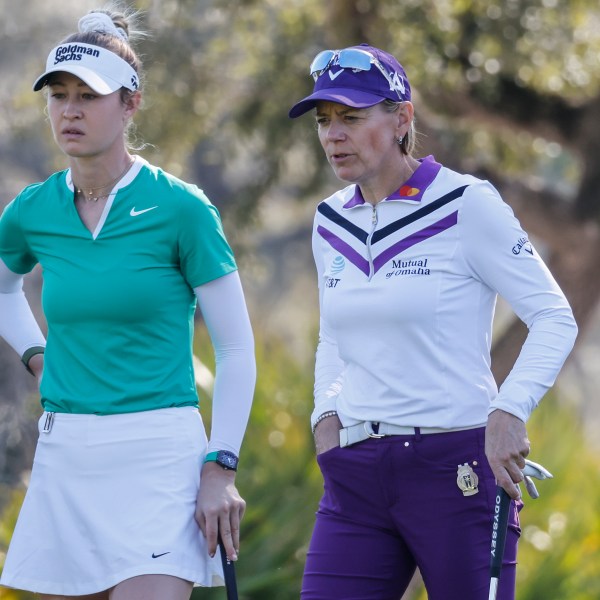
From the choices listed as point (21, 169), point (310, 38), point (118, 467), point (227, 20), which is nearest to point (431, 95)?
point (310, 38)

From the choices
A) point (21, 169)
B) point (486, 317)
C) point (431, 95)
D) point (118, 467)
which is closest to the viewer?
point (118, 467)

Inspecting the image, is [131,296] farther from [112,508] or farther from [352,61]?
[352,61]

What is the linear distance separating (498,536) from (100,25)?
1.79 m

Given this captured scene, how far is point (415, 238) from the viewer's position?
3.69 m

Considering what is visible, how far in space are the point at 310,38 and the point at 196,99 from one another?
3.66 ft

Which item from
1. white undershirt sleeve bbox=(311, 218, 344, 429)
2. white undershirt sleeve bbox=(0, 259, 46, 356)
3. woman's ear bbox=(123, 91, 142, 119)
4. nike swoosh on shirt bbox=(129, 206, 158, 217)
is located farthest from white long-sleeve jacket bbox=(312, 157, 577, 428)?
white undershirt sleeve bbox=(0, 259, 46, 356)

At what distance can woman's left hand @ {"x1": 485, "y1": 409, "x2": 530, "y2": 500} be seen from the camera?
340 centimetres

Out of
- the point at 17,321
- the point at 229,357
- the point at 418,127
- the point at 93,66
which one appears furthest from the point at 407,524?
the point at 418,127

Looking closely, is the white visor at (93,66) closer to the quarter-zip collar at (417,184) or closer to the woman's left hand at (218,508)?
the quarter-zip collar at (417,184)

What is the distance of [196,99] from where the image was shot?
11.4 m

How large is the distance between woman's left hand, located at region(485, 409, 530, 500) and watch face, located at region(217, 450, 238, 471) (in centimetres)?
67

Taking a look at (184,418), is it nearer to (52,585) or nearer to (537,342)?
(52,585)

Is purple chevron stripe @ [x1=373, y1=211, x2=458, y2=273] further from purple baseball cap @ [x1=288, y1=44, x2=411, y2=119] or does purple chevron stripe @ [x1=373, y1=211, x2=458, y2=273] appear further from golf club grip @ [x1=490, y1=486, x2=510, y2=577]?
golf club grip @ [x1=490, y1=486, x2=510, y2=577]

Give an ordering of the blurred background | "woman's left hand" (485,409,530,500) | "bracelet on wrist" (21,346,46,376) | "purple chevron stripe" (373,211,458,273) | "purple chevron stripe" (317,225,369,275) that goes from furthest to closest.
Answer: the blurred background, "bracelet on wrist" (21,346,46,376), "purple chevron stripe" (317,225,369,275), "purple chevron stripe" (373,211,458,273), "woman's left hand" (485,409,530,500)
